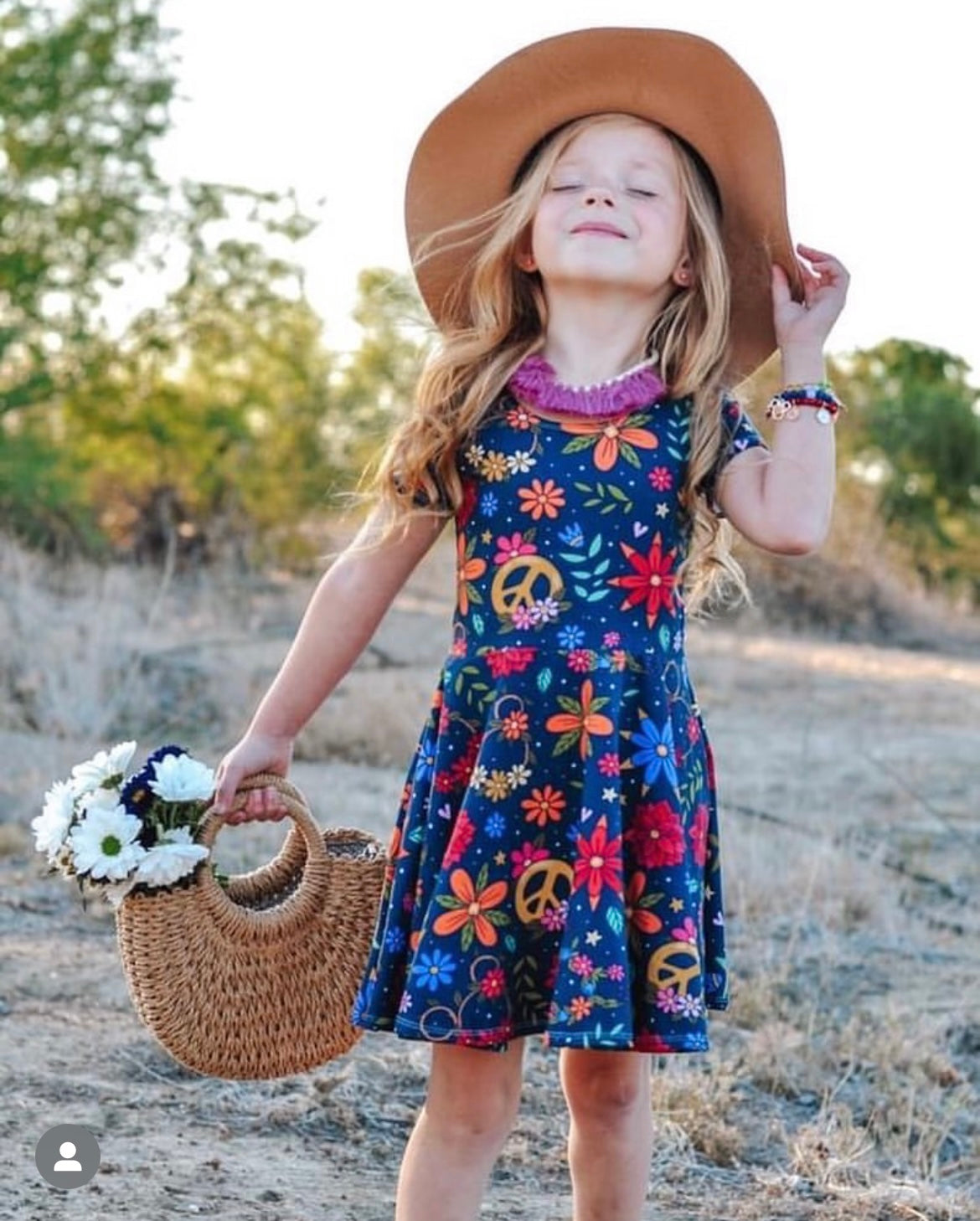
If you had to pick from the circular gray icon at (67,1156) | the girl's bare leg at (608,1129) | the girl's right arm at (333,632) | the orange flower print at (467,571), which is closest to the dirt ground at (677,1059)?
the circular gray icon at (67,1156)

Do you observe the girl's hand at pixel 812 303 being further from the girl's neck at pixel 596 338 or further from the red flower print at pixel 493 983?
the red flower print at pixel 493 983

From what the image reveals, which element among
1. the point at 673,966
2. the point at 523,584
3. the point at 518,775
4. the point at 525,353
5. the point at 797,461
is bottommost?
the point at 673,966

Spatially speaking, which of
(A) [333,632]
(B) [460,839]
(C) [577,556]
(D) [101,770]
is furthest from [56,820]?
(C) [577,556]

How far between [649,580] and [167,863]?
2.53 feet

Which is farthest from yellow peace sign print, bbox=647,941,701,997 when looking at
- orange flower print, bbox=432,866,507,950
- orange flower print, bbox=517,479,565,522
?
orange flower print, bbox=517,479,565,522

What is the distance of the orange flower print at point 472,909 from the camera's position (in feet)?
8.57

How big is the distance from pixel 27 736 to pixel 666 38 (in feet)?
16.3

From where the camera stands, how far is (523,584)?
2725mm

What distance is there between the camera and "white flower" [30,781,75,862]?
288 cm

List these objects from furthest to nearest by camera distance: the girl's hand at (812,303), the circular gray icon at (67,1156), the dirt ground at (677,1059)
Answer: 1. the dirt ground at (677,1059)
2. the circular gray icon at (67,1156)
3. the girl's hand at (812,303)

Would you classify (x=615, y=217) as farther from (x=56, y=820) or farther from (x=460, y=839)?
(x=56, y=820)

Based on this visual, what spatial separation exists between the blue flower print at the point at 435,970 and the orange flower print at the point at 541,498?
0.60m

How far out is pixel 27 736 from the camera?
7258 millimetres

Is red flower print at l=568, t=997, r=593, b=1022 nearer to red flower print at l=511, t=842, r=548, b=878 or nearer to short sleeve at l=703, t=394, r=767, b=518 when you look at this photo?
red flower print at l=511, t=842, r=548, b=878
